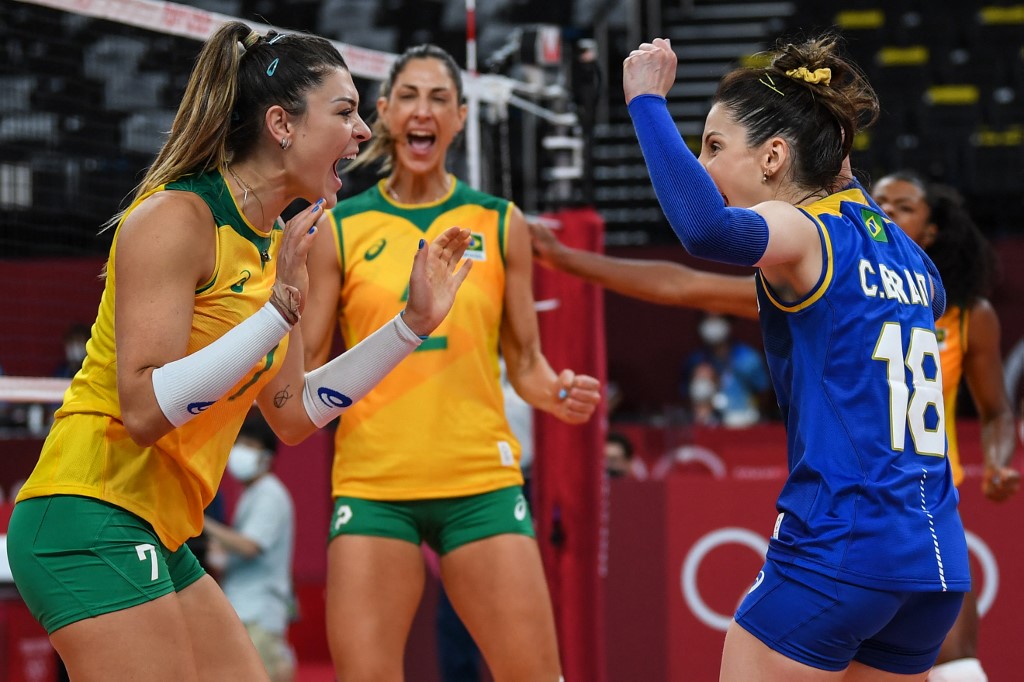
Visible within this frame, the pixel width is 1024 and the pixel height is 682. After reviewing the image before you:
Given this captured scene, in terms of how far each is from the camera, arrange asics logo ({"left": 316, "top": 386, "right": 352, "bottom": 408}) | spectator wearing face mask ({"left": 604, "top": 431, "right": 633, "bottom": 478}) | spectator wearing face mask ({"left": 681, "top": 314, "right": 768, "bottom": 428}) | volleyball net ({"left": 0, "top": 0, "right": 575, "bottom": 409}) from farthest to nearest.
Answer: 1. spectator wearing face mask ({"left": 681, "top": 314, "right": 768, "bottom": 428})
2. volleyball net ({"left": 0, "top": 0, "right": 575, "bottom": 409})
3. spectator wearing face mask ({"left": 604, "top": 431, "right": 633, "bottom": 478})
4. asics logo ({"left": 316, "top": 386, "right": 352, "bottom": 408})

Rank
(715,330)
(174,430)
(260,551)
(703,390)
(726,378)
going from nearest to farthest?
(174,430), (260,551), (703,390), (726,378), (715,330)

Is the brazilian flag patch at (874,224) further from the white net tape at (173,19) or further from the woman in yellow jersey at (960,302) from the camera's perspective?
the woman in yellow jersey at (960,302)

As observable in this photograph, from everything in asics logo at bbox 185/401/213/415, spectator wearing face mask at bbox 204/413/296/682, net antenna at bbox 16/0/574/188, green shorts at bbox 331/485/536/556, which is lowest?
spectator wearing face mask at bbox 204/413/296/682

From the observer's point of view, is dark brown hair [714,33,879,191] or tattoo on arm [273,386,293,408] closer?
dark brown hair [714,33,879,191]

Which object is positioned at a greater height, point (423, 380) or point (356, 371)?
point (356, 371)

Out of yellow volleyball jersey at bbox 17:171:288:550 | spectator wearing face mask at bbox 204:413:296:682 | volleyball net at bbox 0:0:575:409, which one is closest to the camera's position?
yellow volleyball jersey at bbox 17:171:288:550

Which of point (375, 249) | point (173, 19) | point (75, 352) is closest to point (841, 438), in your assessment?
point (375, 249)

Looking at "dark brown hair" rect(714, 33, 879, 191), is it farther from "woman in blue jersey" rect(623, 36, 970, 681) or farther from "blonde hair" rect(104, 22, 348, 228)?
"blonde hair" rect(104, 22, 348, 228)

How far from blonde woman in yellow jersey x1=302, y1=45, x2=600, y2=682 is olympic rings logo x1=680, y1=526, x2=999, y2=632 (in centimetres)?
273

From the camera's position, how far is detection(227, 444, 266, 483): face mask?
7660 mm

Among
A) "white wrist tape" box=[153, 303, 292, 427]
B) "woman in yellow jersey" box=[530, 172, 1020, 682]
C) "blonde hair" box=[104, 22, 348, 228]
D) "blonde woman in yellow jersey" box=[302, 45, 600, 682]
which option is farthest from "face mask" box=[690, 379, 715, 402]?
"white wrist tape" box=[153, 303, 292, 427]

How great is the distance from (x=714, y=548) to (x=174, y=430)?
451cm

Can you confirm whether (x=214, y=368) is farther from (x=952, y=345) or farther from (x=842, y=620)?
(x=952, y=345)

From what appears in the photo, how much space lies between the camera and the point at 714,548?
22.8ft
